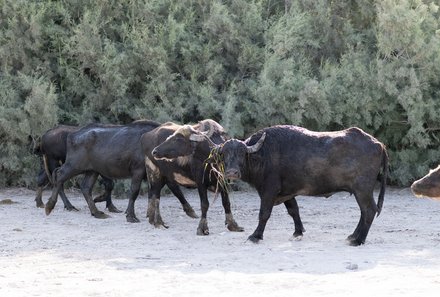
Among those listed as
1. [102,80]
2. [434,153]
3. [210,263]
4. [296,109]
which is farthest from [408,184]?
[210,263]

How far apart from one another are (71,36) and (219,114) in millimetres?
3407

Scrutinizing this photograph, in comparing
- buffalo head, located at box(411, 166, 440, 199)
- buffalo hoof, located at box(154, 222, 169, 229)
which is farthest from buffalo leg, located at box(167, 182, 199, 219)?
buffalo head, located at box(411, 166, 440, 199)

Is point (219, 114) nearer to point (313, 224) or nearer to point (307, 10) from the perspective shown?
point (307, 10)

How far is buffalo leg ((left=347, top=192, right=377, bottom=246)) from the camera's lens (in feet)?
36.9

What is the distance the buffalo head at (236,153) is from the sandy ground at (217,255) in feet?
3.31

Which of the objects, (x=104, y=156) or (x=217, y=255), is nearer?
(x=217, y=255)

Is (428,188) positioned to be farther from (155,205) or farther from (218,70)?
(218,70)

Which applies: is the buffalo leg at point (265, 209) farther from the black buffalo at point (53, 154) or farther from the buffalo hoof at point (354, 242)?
the black buffalo at point (53, 154)

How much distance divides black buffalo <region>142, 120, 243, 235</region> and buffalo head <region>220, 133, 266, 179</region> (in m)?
0.81

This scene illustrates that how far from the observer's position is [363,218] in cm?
1137

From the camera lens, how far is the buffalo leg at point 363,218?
36.9ft

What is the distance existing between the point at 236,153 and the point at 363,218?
1863 millimetres

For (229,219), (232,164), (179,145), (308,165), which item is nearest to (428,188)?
(308,165)

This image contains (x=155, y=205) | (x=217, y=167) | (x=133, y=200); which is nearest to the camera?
(x=217, y=167)
